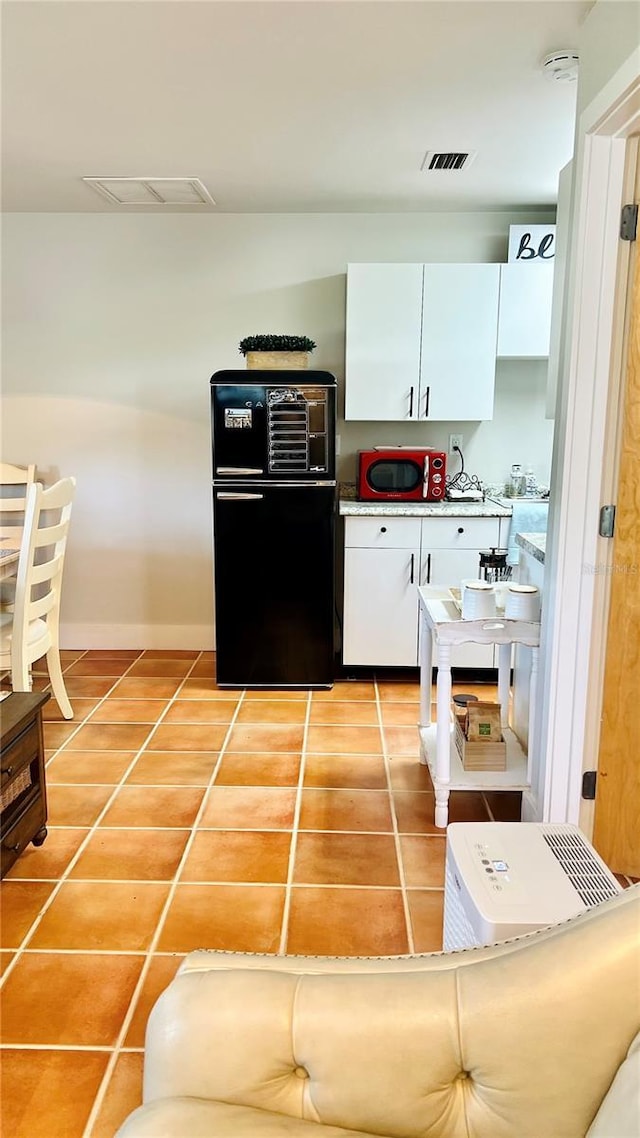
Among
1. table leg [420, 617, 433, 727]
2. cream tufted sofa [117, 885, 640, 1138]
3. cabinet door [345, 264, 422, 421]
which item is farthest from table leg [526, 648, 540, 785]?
cabinet door [345, 264, 422, 421]

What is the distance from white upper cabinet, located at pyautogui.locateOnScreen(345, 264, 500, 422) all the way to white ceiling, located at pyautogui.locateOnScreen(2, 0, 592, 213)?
1.32ft

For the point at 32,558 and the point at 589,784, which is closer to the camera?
the point at 589,784

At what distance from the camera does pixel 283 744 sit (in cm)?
340

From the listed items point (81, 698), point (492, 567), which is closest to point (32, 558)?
point (81, 698)

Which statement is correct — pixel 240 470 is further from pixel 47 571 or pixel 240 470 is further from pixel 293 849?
pixel 293 849

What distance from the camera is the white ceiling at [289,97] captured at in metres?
2.22

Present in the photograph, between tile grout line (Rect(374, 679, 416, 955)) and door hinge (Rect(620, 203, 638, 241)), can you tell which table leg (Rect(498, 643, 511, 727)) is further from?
door hinge (Rect(620, 203, 638, 241))

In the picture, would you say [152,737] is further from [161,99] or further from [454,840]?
[161,99]

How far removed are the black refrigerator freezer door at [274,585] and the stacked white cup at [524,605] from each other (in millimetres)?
1446

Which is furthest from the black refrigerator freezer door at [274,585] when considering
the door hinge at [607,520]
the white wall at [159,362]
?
the door hinge at [607,520]

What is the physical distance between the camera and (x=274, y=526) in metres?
3.91

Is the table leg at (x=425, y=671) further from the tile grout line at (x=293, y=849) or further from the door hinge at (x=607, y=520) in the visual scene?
the door hinge at (x=607, y=520)

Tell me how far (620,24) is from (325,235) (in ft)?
8.25

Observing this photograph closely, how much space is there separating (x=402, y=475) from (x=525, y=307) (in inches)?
42.2
